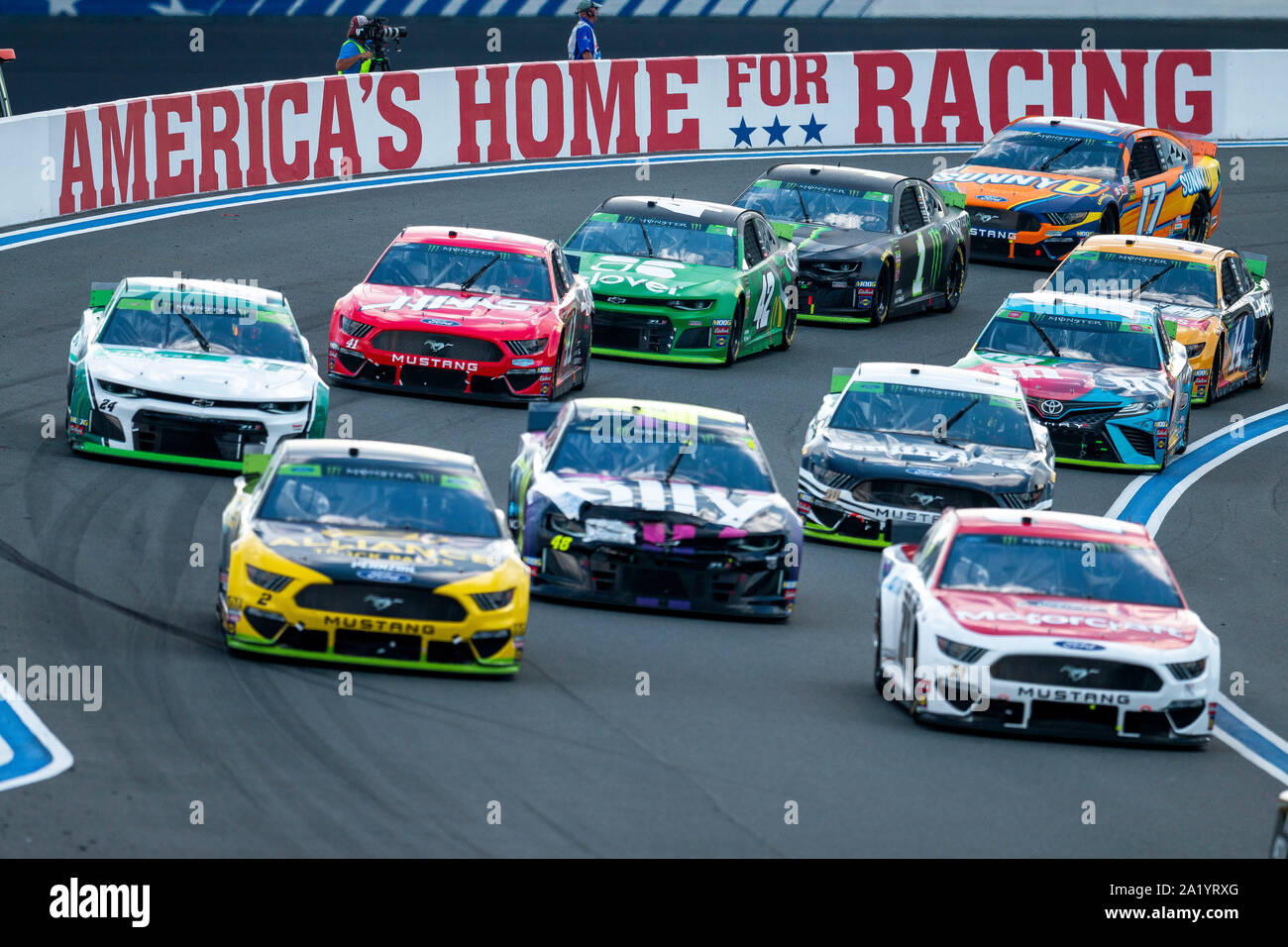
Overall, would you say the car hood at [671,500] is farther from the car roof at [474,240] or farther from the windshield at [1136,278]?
the windshield at [1136,278]

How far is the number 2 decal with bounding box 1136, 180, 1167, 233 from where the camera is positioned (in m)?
32.6

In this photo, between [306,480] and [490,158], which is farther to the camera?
[490,158]

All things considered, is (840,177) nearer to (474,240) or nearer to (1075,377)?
(1075,377)

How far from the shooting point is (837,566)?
1841cm

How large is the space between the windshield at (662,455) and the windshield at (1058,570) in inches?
98.0

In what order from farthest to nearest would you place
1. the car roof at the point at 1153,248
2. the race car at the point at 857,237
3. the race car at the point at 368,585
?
the race car at the point at 857,237 < the car roof at the point at 1153,248 < the race car at the point at 368,585

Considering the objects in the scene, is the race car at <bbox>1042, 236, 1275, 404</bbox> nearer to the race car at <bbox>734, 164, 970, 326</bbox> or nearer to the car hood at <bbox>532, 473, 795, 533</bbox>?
the race car at <bbox>734, 164, 970, 326</bbox>

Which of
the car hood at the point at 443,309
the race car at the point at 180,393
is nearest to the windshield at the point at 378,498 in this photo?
the race car at the point at 180,393

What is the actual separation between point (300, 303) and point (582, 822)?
15817 mm

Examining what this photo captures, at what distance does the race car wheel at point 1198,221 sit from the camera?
33.9 meters

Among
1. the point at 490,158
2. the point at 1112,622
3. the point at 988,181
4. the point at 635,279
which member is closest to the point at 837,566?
the point at 1112,622

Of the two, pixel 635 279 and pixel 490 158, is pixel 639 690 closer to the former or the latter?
pixel 635 279

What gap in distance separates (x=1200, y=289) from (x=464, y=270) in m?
8.50

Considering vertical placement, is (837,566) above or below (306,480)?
below
